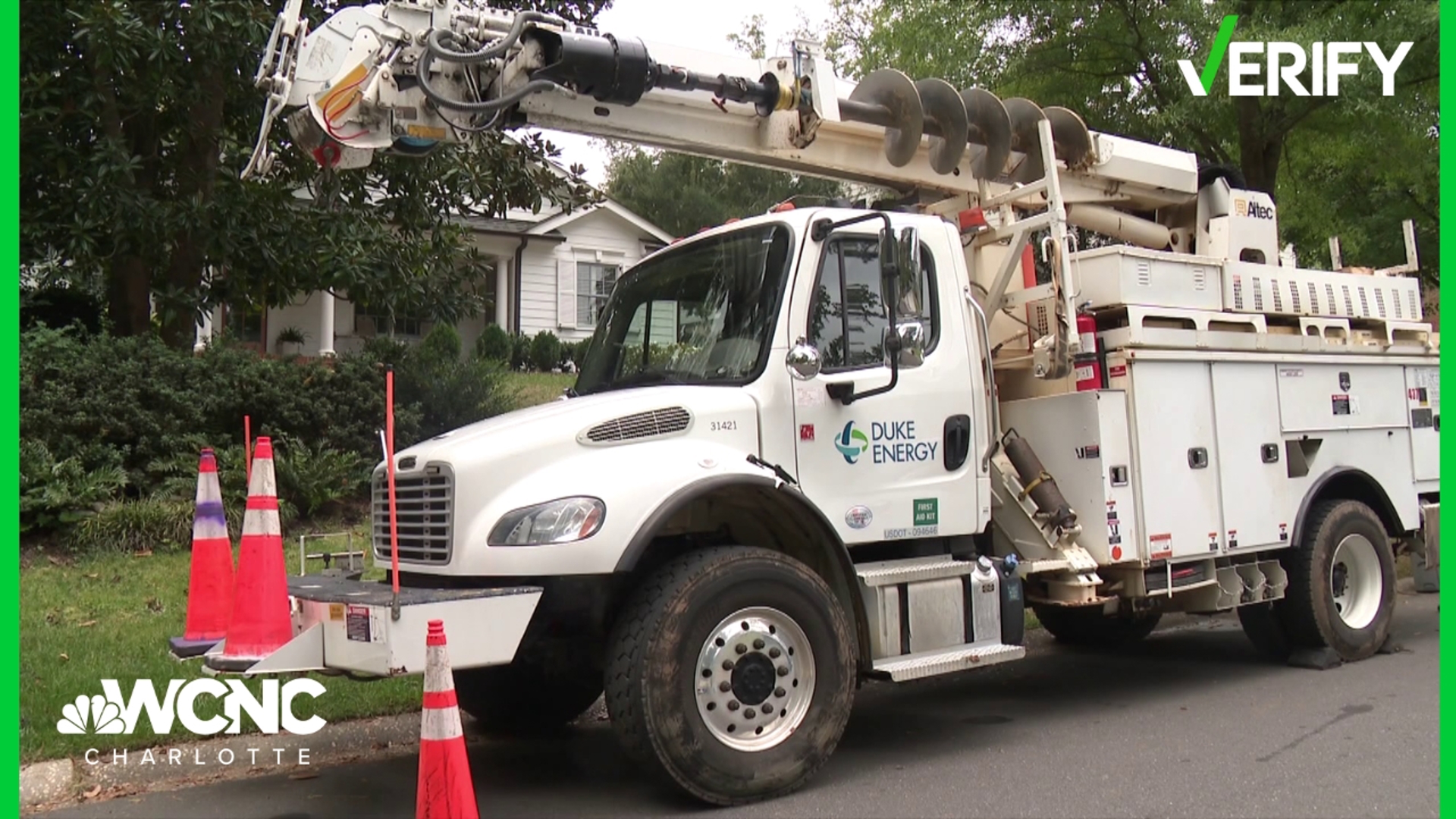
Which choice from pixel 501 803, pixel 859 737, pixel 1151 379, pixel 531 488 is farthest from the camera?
pixel 1151 379

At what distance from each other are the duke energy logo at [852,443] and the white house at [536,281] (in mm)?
19051

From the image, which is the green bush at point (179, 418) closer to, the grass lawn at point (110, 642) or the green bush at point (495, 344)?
the grass lawn at point (110, 642)

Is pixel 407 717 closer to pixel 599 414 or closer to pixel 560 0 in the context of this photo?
pixel 599 414

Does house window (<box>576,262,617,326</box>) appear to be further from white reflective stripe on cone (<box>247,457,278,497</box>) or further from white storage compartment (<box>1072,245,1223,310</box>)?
white reflective stripe on cone (<box>247,457,278,497</box>)

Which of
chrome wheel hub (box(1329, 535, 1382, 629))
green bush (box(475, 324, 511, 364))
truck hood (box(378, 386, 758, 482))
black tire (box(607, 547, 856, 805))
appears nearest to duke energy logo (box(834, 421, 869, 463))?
truck hood (box(378, 386, 758, 482))

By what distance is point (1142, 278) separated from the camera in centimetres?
705

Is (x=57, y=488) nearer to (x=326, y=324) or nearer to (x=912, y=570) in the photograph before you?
(x=912, y=570)

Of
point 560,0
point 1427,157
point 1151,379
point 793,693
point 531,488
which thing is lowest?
point 793,693

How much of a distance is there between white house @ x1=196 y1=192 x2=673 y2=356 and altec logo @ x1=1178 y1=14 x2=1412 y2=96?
14.7 m

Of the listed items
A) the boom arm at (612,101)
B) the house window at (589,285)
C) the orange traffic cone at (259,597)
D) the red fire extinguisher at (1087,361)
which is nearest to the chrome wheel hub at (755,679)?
the orange traffic cone at (259,597)

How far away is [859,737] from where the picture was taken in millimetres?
6465

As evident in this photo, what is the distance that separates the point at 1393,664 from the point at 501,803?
19.5 feet

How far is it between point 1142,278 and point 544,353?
17559mm

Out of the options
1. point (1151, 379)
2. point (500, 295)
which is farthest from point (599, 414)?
point (500, 295)
